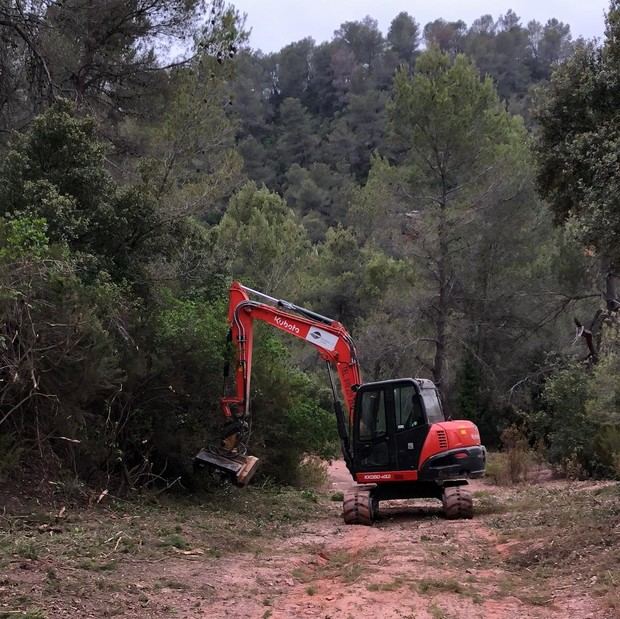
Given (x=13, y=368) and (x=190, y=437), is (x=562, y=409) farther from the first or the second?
(x=13, y=368)

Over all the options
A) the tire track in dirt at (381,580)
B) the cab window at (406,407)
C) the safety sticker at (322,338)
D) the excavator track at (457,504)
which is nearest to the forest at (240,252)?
the safety sticker at (322,338)

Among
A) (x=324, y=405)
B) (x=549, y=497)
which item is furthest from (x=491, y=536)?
(x=324, y=405)

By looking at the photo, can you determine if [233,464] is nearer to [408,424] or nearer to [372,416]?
[372,416]

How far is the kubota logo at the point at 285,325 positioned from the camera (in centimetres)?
1366

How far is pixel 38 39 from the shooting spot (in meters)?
15.8

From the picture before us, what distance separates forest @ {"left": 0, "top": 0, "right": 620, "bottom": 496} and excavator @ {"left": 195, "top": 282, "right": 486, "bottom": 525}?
53 cm

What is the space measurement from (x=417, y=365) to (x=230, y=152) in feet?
47.3

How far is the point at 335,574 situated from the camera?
8820mm

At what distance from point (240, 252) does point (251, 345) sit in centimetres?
1693

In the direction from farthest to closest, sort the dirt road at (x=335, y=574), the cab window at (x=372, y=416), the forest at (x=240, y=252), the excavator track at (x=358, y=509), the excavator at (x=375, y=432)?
the cab window at (x=372, y=416)
the excavator at (x=375, y=432)
the excavator track at (x=358, y=509)
the forest at (x=240, y=252)
the dirt road at (x=335, y=574)

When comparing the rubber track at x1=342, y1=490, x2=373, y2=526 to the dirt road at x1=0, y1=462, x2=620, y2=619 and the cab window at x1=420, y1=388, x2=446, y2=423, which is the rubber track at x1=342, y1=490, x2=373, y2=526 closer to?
the dirt road at x1=0, y1=462, x2=620, y2=619

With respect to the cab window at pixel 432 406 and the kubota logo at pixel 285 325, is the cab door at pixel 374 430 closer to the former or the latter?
the cab window at pixel 432 406

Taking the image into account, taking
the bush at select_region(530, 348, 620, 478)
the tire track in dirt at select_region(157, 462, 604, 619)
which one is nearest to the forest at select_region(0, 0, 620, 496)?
the bush at select_region(530, 348, 620, 478)

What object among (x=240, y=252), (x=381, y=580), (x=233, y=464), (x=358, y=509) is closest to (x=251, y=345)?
(x=233, y=464)
